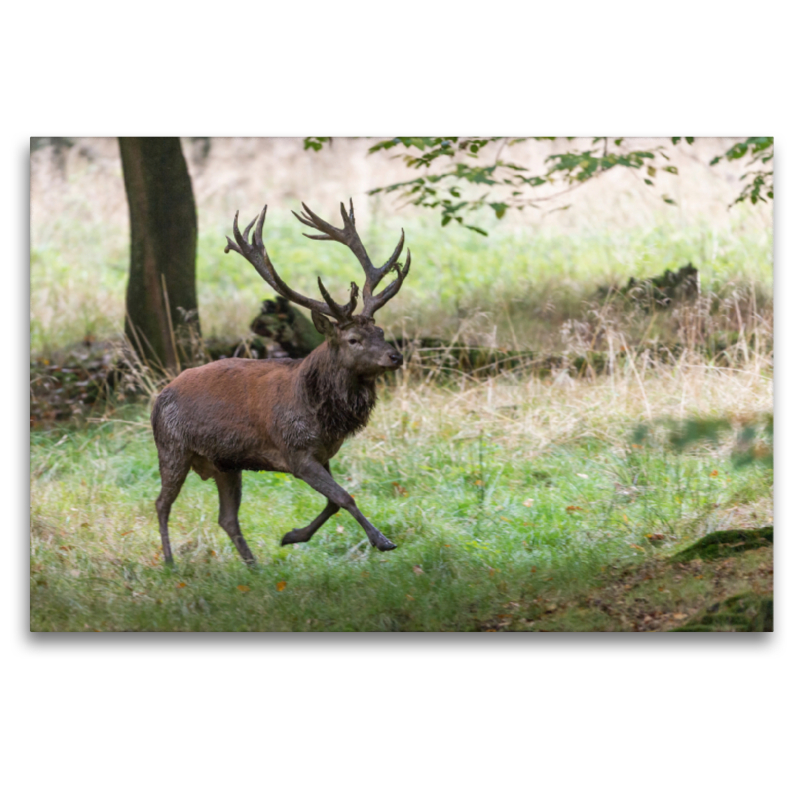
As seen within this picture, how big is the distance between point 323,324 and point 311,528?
0.89m

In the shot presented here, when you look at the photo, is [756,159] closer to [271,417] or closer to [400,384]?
[400,384]

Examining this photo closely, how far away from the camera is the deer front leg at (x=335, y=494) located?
13.2 feet

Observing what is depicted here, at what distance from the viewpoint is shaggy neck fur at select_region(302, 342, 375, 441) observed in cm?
406

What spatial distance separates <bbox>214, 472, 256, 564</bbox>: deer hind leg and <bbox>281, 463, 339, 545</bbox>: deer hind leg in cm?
23

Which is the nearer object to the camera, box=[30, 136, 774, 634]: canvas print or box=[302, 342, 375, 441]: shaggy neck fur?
box=[302, 342, 375, 441]: shaggy neck fur

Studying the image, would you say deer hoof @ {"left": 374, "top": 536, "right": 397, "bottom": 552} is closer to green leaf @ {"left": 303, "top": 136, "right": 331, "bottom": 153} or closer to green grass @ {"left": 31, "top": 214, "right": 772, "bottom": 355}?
green grass @ {"left": 31, "top": 214, "right": 772, "bottom": 355}

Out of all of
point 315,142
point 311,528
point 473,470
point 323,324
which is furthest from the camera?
point 473,470

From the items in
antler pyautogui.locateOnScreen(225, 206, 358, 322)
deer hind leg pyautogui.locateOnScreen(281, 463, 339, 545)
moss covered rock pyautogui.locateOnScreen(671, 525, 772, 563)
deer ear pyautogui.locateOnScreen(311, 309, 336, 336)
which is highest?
antler pyautogui.locateOnScreen(225, 206, 358, 322)

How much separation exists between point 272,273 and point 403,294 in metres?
1.14

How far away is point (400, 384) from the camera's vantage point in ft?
16.5

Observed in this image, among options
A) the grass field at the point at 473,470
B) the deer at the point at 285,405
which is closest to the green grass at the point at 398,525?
the grass field at the point at 473,470

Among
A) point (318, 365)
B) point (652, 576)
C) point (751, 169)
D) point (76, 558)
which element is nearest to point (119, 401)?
point (76, 558)

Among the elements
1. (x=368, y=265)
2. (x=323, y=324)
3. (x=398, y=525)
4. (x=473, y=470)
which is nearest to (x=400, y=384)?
(x=473, y=470)

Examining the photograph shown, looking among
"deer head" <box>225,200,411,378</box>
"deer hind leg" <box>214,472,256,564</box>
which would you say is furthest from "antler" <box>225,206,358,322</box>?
"deer hind leg" <box>214,472,256,564</box>
